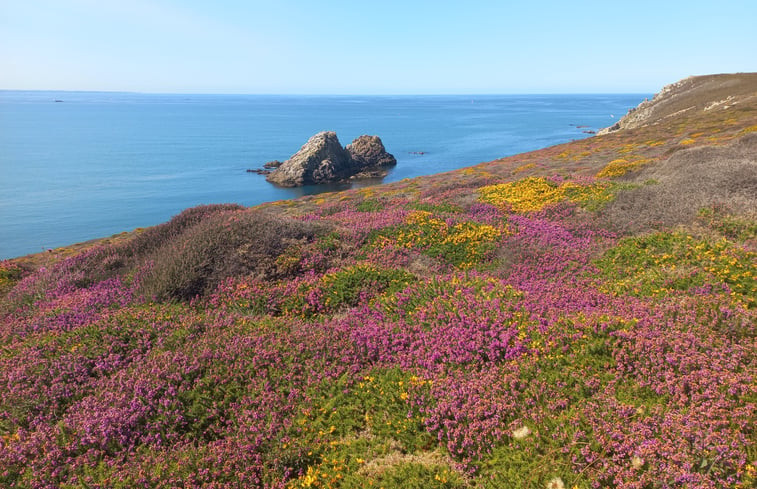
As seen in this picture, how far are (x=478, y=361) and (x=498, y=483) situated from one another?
2511mm

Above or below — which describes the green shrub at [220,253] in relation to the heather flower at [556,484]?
above

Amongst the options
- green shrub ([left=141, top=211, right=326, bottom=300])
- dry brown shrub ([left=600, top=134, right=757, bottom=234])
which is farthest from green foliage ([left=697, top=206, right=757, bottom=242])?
green shrub ([left=141, top=211, right=326, bottom=300])

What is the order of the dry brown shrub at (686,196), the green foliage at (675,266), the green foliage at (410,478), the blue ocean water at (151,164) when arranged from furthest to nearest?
1. the blue ocean water at (151,164)
2. the dry brown shrub at (686,196)
3. the green foliage at (675,266)
4. the green foliage at (410,478)

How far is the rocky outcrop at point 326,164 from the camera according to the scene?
8570cm

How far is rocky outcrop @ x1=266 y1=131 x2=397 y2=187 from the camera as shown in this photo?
85.7 meters

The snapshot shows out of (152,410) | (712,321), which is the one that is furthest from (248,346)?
(712,321)

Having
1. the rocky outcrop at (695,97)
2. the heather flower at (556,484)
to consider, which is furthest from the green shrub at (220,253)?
the rocky outcrop at (695,97)

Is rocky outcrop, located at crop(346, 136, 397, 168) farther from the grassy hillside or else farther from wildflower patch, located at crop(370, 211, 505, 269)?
the grassy hillside

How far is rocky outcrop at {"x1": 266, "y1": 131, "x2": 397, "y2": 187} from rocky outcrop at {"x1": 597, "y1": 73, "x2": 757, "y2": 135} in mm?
68287

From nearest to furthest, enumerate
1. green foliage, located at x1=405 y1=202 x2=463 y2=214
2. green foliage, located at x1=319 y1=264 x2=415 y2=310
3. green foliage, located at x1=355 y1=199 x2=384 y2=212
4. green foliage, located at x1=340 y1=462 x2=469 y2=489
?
green foliage, located at x1=340 y1=462 x2=469 y2=489, green foliage, located at x1=319 y1=264 x2=415 y2=310, green foliage, located at x1=405 y1=202 x2=463 y2=214, green foliage, located at x1=355 y1=199 x2=384 y2=212

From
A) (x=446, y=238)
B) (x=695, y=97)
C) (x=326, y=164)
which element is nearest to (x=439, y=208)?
(x=446, y=238)

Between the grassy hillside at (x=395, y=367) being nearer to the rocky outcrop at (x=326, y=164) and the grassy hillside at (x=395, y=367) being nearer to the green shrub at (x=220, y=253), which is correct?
the green shrub at (x=220, y=253)

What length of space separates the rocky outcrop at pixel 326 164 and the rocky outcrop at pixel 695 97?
68.3m

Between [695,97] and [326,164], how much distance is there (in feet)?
336
